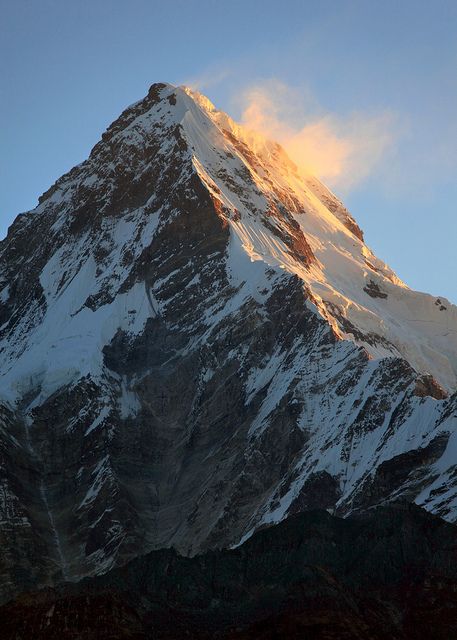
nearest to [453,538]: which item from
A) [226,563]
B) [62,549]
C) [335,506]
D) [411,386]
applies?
[226,563]

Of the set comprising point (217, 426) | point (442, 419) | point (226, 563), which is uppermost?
point (217, 426)

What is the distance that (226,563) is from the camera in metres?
129

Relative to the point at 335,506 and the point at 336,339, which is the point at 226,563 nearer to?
the point at 335,506

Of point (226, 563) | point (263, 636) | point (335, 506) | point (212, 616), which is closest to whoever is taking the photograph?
point (263, 636)

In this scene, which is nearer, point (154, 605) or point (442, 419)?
point (154, 605)

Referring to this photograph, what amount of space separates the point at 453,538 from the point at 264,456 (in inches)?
2254

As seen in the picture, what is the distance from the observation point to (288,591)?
116875mm

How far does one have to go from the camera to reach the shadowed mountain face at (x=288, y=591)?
112 meters

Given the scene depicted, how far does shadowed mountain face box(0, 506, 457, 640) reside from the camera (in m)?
112

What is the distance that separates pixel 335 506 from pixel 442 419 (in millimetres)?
12059

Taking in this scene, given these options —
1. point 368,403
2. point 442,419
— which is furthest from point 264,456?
point 442,419

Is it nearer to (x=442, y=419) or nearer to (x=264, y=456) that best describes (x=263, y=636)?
(x=442, y=419)

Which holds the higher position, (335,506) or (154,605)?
(335,506)

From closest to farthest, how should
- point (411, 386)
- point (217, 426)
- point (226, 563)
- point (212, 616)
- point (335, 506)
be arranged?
point (212, 616) → point (226, 563) → point (335, 506) → point (411, 386) → point (217, 426)
